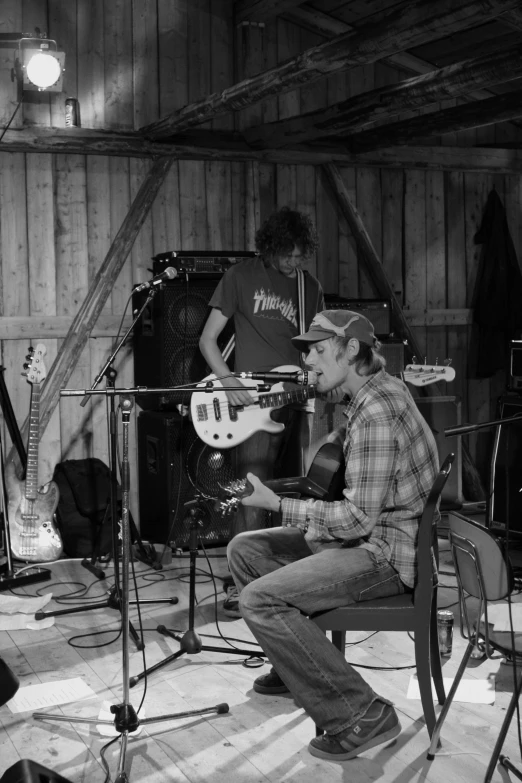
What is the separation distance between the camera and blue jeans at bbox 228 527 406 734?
9.63ft

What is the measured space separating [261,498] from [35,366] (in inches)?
101

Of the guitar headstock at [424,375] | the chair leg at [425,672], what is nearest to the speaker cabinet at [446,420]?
the guitar headstock at [424,375]

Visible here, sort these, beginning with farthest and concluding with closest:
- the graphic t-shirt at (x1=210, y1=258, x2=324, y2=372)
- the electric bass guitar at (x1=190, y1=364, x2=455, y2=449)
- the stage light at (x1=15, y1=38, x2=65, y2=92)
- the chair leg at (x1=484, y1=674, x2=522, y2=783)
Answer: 1. the stage light at (x1=15, y1=38, x2=65, y2=92)
2. the graphic t-shirt at (x1=210, y1=258, x2=324, y2=372)
3. the electric bass guitar at (x1=190, y1=364, x2=455, y2=449)
4. the chair leg at (x1=484, y1=674, x2=522, y2=783)

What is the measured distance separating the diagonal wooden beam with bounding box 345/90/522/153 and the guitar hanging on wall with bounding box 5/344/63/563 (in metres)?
2.77

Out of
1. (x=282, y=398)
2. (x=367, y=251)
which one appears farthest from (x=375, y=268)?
(x=282, y=398)

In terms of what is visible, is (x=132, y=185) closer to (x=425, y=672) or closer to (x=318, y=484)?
(x=318, y=484)

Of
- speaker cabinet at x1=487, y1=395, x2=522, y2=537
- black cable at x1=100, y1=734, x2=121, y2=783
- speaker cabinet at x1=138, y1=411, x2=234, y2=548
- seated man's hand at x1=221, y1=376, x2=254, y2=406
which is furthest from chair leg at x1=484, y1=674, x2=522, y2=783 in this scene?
speaker cabinet at x1=138, y1=411, x2=234, y2=548

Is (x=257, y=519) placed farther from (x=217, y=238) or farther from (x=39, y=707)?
(x=217, y=238)

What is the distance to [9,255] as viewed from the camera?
19.1ft

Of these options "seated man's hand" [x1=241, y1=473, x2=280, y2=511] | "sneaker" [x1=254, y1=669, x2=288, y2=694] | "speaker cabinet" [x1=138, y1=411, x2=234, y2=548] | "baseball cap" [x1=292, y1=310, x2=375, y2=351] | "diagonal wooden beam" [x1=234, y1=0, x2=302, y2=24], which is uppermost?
"diagonal wooden beam" [x1=234, y1=0, x2=302, y2=24]

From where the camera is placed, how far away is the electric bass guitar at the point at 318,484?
317 cm

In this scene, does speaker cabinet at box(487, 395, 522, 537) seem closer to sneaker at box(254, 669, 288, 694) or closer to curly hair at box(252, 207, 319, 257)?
curly hair at box(252, 207, 319, 257)

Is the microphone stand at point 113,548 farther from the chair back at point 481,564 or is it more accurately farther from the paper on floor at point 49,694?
the chair back at point 481,564

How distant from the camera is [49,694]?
356cm
